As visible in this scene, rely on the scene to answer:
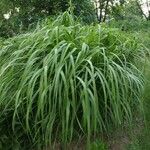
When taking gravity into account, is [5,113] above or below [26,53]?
below

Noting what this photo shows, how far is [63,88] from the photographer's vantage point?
324 centimetres

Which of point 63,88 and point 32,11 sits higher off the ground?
point 32,11

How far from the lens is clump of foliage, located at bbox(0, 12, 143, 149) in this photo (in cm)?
318

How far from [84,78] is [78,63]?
0.44 feet

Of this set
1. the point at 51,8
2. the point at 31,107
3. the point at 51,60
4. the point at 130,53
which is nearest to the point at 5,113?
the point at 31,107

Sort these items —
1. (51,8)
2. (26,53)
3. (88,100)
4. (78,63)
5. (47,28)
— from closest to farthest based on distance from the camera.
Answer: (88,100) < (78,63) < (26,53) < (47,28) < (51,8)

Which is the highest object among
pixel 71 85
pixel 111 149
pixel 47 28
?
pixel 47 28

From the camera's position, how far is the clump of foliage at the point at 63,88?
3.18 m

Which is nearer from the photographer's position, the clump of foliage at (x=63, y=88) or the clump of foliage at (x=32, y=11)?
the clump of foliage at (x=63, y=88)

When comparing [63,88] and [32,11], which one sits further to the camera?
[32,11]

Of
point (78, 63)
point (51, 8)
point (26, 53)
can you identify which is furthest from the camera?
point (51, 8)

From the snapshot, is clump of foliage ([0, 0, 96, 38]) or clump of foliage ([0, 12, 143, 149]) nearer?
clump of foliage ([0, 12, 143, 149])

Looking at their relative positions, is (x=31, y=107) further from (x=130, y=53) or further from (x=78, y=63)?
(x=130, y=53)

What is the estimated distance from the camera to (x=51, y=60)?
338cm
